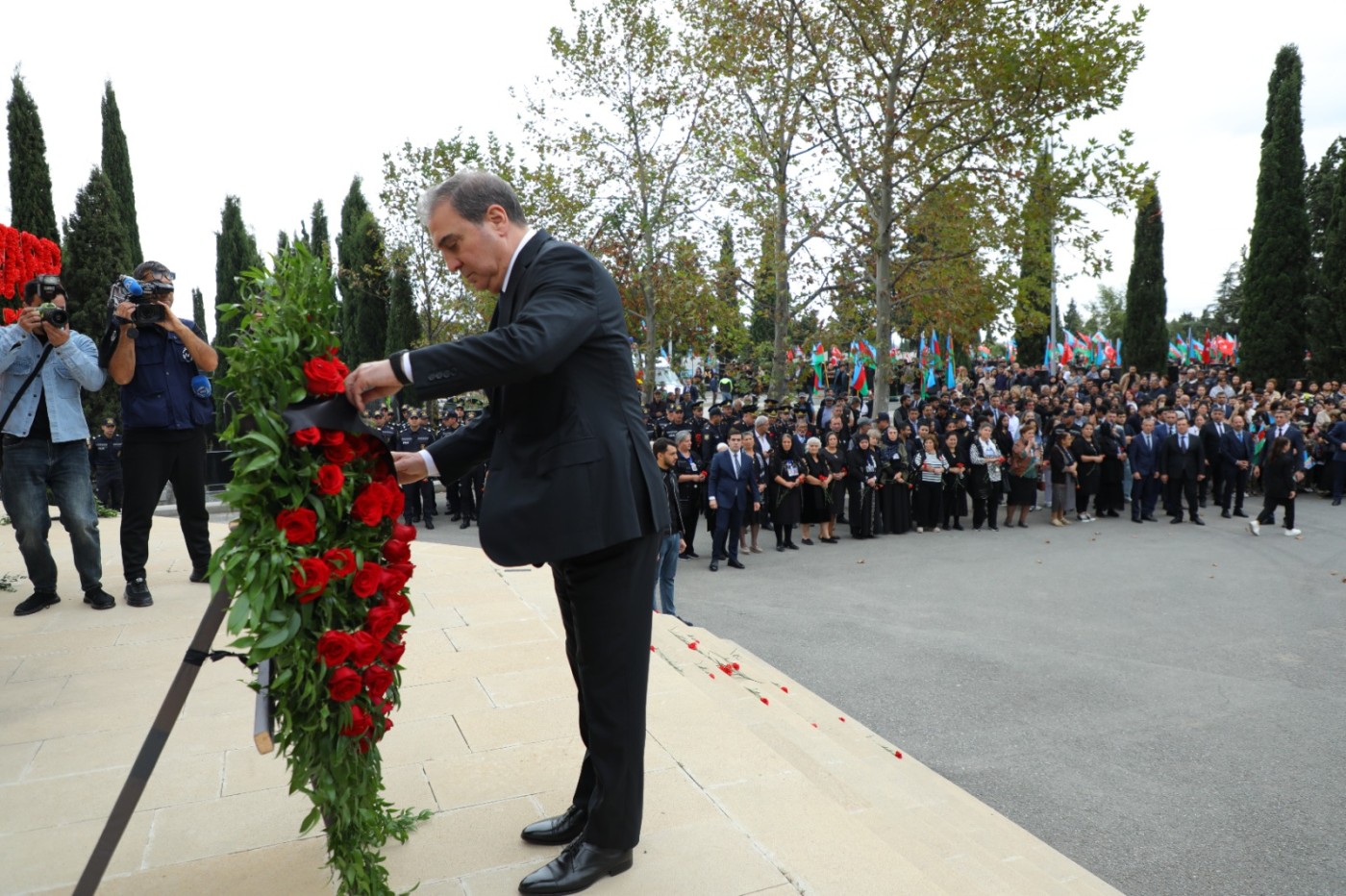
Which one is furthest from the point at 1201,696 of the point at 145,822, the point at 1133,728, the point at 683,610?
the point at 145,822

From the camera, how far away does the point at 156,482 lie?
210 inches

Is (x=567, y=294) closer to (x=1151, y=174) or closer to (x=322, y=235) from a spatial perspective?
(x=1151, y=174)

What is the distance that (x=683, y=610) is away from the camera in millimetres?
9195

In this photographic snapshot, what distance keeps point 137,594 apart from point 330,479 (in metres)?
4.31

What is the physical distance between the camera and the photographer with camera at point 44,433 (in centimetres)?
501

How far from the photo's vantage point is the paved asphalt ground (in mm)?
4508

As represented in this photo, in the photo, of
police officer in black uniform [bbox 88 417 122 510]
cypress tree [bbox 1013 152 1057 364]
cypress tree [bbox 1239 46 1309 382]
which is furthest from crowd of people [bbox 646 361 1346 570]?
cypress tree [bbox 1239 46 1309 382]

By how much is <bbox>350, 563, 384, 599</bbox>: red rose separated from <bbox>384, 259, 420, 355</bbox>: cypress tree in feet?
95.2

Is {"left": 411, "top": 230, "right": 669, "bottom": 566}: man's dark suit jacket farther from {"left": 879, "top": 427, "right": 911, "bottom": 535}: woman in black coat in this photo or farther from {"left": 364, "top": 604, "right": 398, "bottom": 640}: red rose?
{"left": 879, "top": 427, "right": 911, "bottom": 535}: woman in black coat

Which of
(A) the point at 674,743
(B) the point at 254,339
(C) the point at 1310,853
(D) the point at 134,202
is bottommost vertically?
(C) the point at 1310,853

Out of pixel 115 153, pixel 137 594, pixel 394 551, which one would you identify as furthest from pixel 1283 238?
pixel 115 153

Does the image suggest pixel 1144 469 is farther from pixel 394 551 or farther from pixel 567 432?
pixel 394 551

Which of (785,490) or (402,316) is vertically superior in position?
(402,316)

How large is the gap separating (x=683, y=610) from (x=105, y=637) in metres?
5.41
